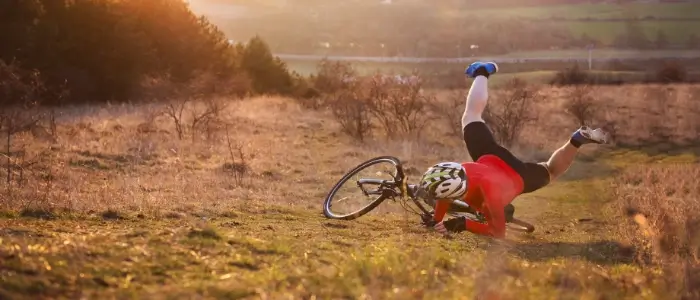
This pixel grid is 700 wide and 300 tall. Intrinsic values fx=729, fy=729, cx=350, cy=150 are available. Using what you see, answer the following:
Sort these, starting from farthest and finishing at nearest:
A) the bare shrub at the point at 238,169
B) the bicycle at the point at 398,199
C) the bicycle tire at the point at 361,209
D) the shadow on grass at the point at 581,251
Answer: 1. the bare shrub at the point at 238,169
2. the bicycle tire at the point at 361,209
3. the bicycle at the point at 398,199
4. the shadow on grass at the point at 581,251

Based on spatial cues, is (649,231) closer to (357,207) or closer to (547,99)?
(357,207)

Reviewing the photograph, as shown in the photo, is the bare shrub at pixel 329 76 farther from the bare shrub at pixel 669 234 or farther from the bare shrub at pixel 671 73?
the bare shrub at pixel 669 234

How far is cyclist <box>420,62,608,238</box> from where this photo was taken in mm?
7789

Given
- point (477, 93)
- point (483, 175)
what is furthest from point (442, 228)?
point (477, 93)

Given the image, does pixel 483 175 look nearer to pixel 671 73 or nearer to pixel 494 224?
pixel 494 224

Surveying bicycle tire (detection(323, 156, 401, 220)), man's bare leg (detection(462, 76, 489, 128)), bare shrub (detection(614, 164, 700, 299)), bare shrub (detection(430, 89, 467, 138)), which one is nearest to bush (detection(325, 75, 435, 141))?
bare shrub (detection(430, 89, 467, 138))

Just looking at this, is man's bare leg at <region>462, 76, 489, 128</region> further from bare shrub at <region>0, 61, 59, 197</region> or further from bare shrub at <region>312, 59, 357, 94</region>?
bare shrub at <region>312, 59, 357, 94</region>

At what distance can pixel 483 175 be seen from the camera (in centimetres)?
805

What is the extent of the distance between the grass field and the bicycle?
0.62ft

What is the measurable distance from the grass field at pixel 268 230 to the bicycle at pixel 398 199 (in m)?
0.19

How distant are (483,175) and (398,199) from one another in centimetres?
167

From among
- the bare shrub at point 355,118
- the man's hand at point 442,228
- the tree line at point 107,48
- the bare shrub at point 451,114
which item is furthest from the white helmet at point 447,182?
the tree line at point 107,48

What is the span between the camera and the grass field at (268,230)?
14.1 ft

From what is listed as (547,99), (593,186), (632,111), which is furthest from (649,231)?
(547,99)
